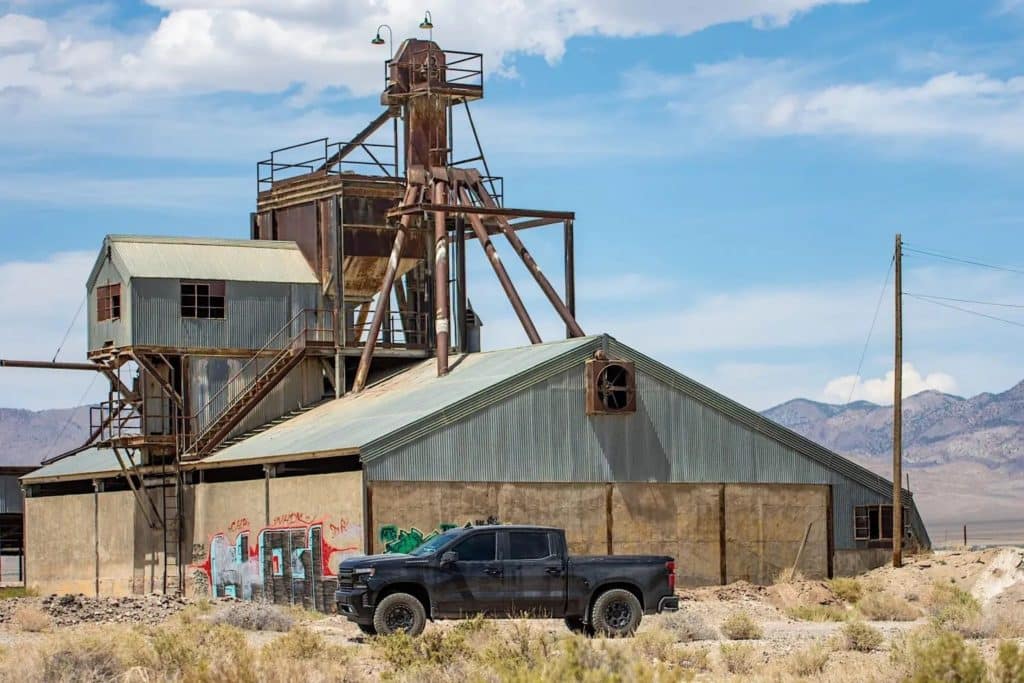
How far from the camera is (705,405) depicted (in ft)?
155

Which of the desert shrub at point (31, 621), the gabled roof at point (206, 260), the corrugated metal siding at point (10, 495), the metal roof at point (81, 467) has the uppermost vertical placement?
the gabled roof at point (206, 260)

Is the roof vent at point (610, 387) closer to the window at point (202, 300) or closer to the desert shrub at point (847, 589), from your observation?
the desert shrub at point (847, 589)

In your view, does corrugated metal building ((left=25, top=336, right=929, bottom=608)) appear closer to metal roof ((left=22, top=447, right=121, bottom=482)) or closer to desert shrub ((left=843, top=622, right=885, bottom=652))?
metal roof ((left=22, top=447, right=121, bottom=482))

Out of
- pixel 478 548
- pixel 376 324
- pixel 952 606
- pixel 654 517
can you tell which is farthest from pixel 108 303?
pixel 952 606

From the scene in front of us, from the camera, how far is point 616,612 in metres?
31.5

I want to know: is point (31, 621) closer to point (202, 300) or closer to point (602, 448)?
point (602, 448)

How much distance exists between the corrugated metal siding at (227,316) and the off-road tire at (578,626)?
79.8 ft

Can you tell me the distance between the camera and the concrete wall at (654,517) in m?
42.0

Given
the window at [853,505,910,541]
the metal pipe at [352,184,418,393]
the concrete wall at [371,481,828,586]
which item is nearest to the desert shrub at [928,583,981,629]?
the concrete wall at [371,481,828,586]

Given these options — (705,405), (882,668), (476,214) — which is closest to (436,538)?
(882,668)

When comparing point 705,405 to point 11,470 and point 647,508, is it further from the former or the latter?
point 11,470

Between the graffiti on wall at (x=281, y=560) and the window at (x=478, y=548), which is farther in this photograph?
the graffiti on wall at (x=281, y=560)

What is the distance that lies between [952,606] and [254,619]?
44.8 ft

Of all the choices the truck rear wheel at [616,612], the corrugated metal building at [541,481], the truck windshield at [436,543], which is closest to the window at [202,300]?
the corrugated metal building at [541,481]
